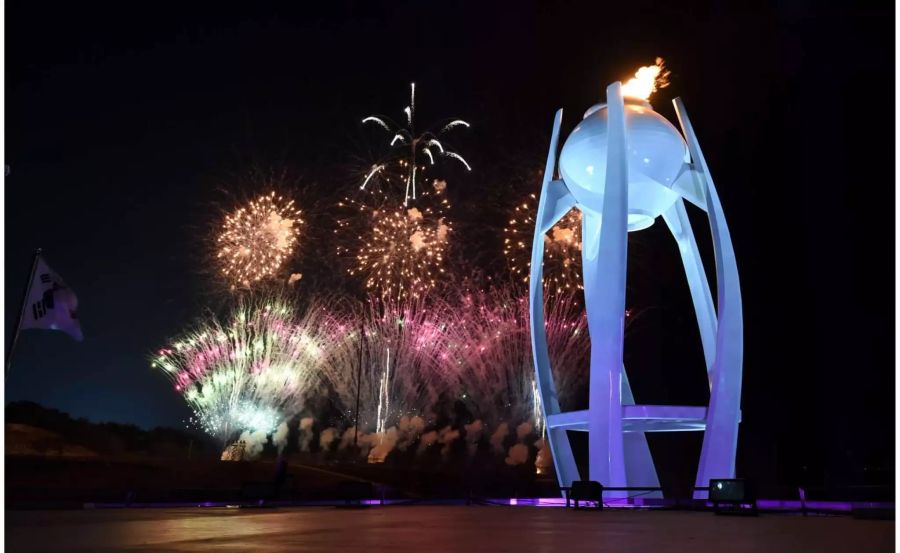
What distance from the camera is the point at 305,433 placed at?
52594 millimetres

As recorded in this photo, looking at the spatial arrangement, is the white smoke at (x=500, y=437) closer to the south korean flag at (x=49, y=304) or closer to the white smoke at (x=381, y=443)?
the white smoke at (x=381, y=443)

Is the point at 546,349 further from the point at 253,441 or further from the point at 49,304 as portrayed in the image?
the point at 253,441

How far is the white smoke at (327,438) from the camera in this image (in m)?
50.8

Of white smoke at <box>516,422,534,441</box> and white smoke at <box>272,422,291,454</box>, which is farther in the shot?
white smoke at <box>272,422,291,454</box>

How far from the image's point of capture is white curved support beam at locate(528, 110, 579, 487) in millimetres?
23234

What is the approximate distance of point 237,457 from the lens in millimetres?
44781

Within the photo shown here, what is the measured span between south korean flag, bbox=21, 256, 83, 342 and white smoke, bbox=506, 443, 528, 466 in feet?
100

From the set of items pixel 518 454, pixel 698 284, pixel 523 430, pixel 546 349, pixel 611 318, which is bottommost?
pixel 518 454

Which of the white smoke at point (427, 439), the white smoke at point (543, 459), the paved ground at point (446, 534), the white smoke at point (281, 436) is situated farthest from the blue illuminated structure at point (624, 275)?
the white smoke at point (281, 436)

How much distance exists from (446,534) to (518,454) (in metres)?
33.3

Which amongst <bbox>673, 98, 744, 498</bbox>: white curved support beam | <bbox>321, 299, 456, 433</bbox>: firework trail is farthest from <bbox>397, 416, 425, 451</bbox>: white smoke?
<bbox>673, 98, 744, 498</bbox>: white curved support beam

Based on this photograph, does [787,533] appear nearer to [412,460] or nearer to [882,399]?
[882,399]

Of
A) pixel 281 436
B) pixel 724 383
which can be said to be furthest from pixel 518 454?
pixel 724 383

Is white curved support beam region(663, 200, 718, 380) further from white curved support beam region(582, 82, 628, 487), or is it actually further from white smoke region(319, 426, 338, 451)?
white smoke region(319, 426, 338, 451)
